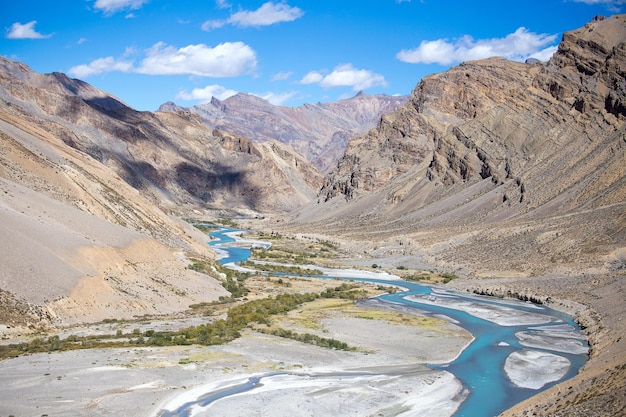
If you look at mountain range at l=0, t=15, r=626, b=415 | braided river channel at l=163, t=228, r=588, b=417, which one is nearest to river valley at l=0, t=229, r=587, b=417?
braided river channel at l=163, t=228, r=588, b=417

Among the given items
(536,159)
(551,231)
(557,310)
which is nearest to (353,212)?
(536,159)

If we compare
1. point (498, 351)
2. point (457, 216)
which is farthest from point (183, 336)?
point (457, 216)

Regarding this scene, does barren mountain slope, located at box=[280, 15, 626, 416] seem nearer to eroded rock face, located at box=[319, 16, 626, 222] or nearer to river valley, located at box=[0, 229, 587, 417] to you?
eroded rock face, located at box=[319, 16, 626, 222]

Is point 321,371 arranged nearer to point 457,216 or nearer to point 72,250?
point 72,250

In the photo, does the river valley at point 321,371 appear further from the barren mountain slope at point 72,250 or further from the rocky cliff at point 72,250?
the rocky cliff at point 72,250

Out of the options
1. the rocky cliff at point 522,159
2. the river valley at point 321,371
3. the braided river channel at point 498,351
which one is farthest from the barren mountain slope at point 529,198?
the river valley at point 321,371
